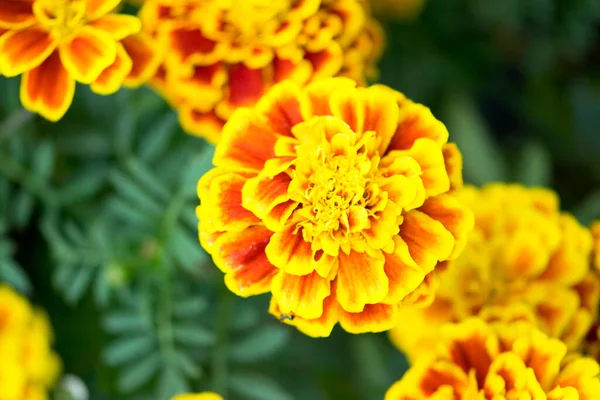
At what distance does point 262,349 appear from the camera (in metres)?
1.18

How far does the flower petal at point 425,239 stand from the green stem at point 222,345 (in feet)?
1.65

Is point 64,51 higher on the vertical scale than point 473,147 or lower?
higher

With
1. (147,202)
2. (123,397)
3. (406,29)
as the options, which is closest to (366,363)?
(123,397)

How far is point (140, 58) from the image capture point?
95 centimetres

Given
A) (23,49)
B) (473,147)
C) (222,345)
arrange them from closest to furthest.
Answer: (23,49) → (222,345) → (473,147)

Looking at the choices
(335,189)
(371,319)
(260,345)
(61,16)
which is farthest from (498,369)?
(61,16)

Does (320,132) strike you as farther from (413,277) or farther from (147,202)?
(147,202)

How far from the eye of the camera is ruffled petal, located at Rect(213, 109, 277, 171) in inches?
33.2

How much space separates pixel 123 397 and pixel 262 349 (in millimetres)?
293

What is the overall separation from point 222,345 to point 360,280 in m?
0.50

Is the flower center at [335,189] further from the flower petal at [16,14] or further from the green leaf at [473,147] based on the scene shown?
the green leaf at [473,147]

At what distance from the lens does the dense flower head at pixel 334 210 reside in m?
0.80

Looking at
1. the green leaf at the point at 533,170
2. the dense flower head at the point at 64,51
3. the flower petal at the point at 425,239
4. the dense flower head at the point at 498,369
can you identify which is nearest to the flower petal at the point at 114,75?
the dense flower head at the point at 64,51

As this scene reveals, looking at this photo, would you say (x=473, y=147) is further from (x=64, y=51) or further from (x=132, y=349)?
(x=64, y=51)
